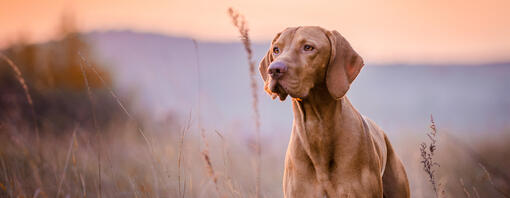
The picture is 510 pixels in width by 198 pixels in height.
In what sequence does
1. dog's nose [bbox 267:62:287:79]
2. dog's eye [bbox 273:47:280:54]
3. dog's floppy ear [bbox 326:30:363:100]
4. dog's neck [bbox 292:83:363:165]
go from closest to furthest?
dog's nose [bbox 267:62:287:79] → dog's floppy ear [bbox 326:30:363:100] → dog's neck [bbox 292:83:363:165] → dog's eye [bbox 273:47:280:54]

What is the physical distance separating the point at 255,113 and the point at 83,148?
459 centimetres

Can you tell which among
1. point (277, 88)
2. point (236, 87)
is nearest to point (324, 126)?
point (277, 88)

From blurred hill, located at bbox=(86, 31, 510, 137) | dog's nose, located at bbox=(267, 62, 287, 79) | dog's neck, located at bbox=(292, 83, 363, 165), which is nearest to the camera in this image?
dog's nose, located at bbox=(267, 62, 287, 79)

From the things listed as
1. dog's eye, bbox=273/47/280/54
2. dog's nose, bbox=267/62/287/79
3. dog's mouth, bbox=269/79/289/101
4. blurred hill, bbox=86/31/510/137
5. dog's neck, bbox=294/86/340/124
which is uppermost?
dog's eye, bbox=273/47/280/54

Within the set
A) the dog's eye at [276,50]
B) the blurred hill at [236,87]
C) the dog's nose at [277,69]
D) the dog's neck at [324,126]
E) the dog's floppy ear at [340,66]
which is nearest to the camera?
the dog's nose at [277,69]

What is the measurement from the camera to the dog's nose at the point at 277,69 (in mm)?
3334

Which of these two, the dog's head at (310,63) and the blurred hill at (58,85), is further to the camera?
the blurred hill at (58,85)

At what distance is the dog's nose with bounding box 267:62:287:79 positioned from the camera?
10.9 feet

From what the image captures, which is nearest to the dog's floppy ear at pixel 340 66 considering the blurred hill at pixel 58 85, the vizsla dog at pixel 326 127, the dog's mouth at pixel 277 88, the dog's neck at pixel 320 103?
the vizsla dog at pixel 326 127

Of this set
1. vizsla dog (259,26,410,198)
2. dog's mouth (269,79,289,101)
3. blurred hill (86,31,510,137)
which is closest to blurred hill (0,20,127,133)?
blurred hill (86,31,510,137)

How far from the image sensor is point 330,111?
12.5 ft

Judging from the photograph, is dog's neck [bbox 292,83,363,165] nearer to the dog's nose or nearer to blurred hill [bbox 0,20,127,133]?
the dog's nose

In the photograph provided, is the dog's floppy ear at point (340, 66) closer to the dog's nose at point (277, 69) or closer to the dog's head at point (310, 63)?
the dog's head at point (310, 63)

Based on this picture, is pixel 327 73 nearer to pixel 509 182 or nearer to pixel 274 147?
pixel 509 182
